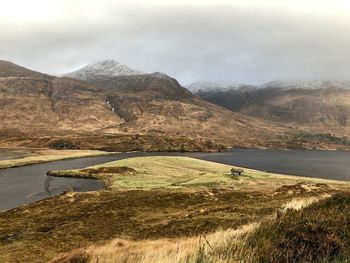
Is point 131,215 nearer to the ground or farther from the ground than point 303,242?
nearer to the ground

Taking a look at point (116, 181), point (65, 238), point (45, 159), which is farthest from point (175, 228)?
point (45, 159)

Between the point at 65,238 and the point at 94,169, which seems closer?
the point at 65,238

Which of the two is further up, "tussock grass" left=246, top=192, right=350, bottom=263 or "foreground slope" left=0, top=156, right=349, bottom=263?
"tussock grass" left=246, top=192, right=350, bottom=263

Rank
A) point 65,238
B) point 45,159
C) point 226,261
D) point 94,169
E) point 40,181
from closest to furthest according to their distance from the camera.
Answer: point 226,261, point 65,238, point 40,181, point 94,169, point 45,159

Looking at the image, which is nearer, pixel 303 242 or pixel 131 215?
pixel 303 242

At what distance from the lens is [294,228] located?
1171 centimetres

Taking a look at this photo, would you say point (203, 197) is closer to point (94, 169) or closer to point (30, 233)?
point (30, 233)

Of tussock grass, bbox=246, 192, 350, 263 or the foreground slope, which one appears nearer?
tussock grass, bbox=246, 192, 350, 263

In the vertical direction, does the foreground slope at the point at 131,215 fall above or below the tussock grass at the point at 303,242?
below

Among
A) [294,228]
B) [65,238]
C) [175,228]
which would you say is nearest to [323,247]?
[294,228]

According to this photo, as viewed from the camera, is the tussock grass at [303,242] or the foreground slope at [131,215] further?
the foreground slope at [131,215]

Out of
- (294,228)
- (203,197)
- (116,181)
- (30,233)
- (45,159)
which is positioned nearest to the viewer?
(294,228)

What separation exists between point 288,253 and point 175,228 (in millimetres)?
22019

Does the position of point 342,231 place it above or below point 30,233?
above
